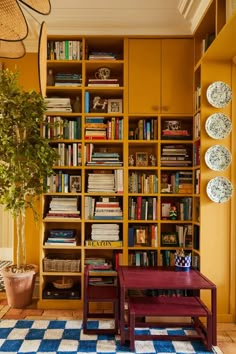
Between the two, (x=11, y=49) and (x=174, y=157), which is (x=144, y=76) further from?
(x=11, y=49)

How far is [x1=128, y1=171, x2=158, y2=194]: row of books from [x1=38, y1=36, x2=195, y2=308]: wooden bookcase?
0.01m

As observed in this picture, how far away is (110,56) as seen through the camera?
12.2 ft

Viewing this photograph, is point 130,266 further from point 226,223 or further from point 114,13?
point 114,13

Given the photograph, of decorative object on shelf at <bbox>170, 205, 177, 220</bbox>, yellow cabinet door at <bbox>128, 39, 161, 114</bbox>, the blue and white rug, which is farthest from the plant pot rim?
yellow cabinet door at <bbox>128, 39, 161, 114</bbox>

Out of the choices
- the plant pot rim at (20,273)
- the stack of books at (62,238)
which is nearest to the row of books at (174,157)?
the stack of books at (62,238)

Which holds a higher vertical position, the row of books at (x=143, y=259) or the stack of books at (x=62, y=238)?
the stack of books at (x=62, y=238)

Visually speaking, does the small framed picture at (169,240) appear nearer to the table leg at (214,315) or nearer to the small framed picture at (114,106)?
the table leg at (214,315)

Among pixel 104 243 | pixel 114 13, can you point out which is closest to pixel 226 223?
pixel 104 243

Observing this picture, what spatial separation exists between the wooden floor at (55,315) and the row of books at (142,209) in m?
1.09

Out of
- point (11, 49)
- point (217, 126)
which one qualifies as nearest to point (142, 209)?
point (217, 126)

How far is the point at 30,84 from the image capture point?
386cm

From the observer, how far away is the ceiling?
3.30 metres

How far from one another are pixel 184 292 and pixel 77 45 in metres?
2.67

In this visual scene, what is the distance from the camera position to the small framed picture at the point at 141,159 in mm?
3791
